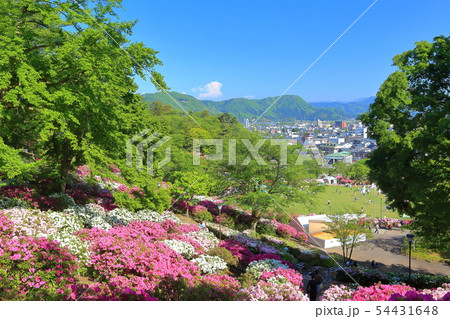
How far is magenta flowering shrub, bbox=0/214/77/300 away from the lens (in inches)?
197

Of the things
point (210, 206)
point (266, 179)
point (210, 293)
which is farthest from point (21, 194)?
point (210, 206)

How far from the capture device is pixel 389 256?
21609 millimetres

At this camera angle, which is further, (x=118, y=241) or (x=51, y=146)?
(x=51, y=146)

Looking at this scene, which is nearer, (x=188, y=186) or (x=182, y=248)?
(x=182, y=248)

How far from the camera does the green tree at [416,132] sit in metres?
9.29

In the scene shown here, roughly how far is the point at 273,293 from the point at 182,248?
154 inches

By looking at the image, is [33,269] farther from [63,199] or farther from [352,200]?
[352,200]

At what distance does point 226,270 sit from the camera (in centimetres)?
984

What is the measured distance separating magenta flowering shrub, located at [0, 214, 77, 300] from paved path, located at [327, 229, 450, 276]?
61.1ft

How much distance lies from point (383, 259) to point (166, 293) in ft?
66.0

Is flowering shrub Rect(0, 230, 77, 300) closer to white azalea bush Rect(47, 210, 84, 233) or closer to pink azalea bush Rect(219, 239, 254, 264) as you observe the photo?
white azalea bush Rect(47, 210, 84, 233)
